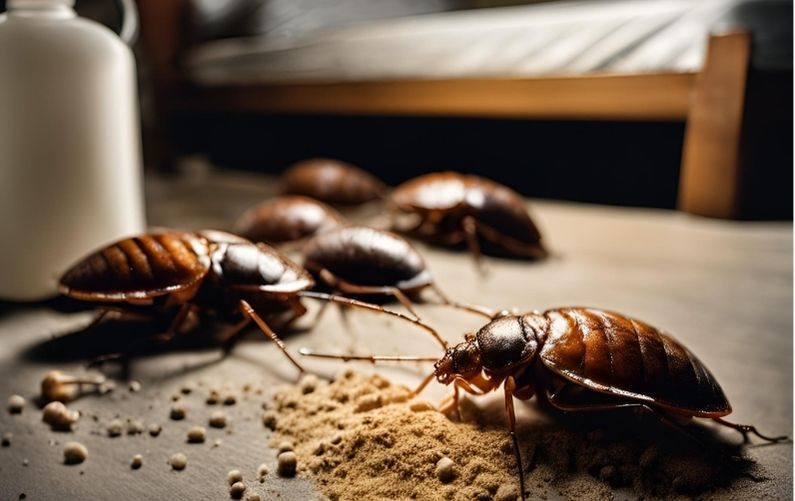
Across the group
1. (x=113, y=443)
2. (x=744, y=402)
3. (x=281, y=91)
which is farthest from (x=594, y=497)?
(x=281, y=91)

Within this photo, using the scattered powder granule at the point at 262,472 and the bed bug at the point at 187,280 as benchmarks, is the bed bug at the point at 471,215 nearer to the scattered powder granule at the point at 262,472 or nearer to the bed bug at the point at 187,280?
the bed bug at the point at 187,280

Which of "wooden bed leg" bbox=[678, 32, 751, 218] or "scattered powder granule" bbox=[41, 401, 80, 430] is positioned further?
"wooden bed leg" bbox=[678, 32, 751, 218]

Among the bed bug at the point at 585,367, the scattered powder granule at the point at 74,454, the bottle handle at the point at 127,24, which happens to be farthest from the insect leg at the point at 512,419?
the bottle handle at the point at 127,24

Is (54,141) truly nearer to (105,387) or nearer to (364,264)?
(105,387)

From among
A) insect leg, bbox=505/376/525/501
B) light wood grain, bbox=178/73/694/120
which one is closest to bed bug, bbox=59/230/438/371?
insect leg, bbox=505/376/525/501

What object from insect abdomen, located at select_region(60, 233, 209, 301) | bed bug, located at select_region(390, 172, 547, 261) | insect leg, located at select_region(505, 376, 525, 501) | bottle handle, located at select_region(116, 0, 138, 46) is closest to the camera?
insect leg, located at select_region(505, 376, 525, 501)

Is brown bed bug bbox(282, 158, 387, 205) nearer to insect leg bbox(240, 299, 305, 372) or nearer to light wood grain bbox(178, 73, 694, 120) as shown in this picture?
light wood grain bbox(178, 73, 694, 120)
